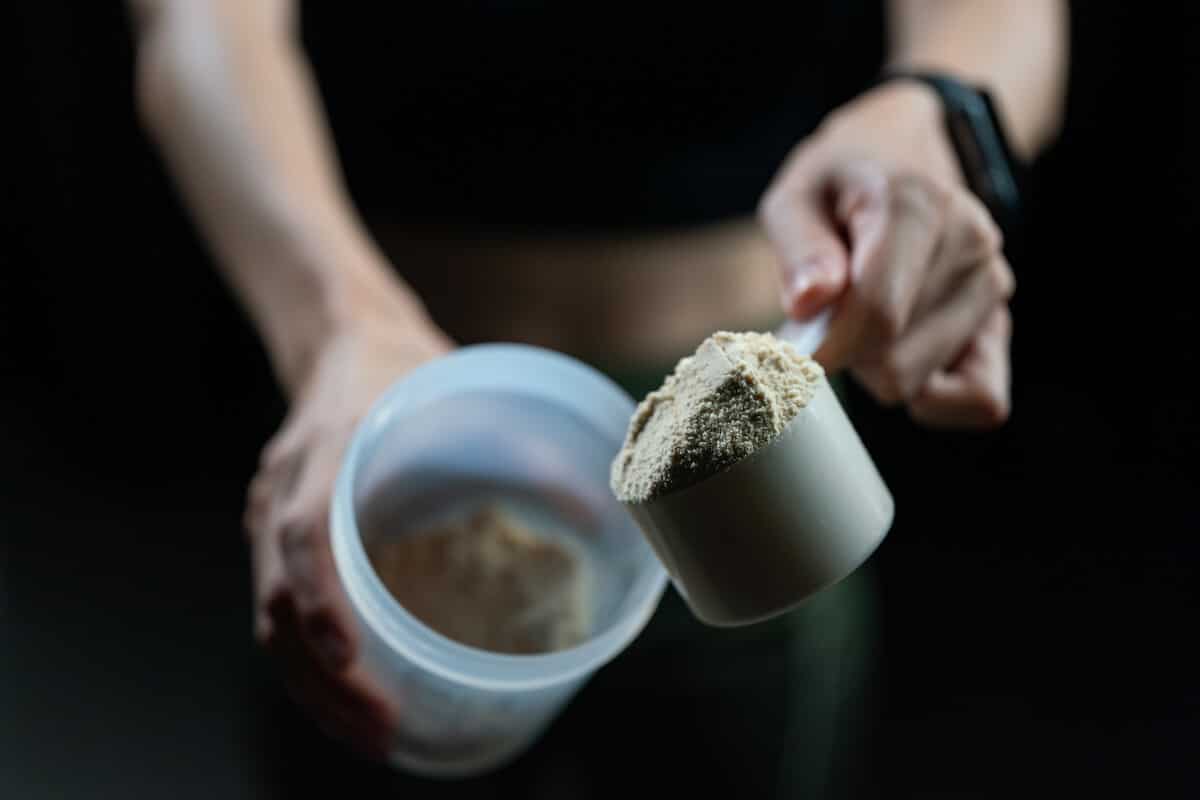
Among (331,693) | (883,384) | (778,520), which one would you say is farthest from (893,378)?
(331,693)

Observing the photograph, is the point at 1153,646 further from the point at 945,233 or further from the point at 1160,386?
the point at 945,233

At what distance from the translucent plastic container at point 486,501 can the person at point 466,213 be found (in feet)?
0.07

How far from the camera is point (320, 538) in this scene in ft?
1.12

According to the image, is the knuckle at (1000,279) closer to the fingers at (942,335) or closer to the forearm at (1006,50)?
the fingers at (942,335)

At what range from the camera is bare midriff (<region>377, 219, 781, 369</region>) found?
53cm

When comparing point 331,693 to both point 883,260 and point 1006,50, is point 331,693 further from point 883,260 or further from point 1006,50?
point 1006,50

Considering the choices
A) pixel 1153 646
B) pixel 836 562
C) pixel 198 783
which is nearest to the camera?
pixel 836 562

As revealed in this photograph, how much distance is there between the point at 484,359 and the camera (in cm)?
35

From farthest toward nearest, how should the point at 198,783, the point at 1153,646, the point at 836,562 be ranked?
the point at 198,783, the point at 1153,646, the point at 836,562

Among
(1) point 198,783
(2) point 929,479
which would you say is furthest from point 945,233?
(1) point 198,783

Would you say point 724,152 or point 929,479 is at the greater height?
point 724,152

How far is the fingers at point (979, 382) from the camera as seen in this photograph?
0.33m

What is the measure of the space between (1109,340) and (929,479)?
0.12 metres

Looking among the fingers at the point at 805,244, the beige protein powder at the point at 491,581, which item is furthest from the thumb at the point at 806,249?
the beige protein powder at the point at 491,581
